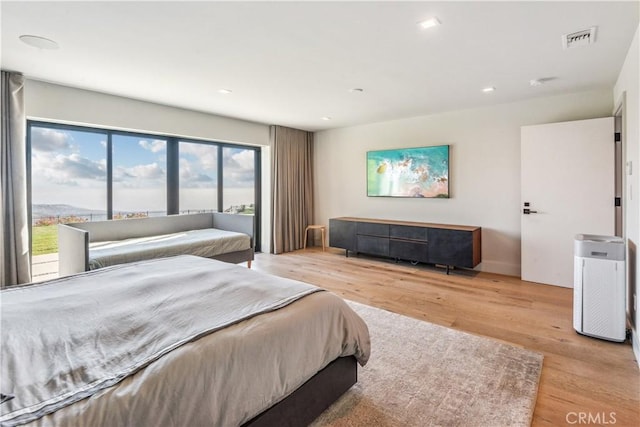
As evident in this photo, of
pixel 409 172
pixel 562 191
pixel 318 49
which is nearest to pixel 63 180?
pixel 318 49

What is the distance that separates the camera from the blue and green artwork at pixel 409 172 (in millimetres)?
4863

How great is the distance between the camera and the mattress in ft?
11.0

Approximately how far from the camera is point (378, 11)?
2.09m

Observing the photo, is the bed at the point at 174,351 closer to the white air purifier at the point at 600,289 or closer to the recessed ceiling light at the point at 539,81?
the white air purifier at the point at 600,289

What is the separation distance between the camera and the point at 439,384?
196cm

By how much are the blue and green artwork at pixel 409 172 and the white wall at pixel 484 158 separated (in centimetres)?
14

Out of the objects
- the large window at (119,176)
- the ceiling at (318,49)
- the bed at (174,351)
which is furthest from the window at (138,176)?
the bed at (174,351)

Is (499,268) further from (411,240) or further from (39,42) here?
(39,42)

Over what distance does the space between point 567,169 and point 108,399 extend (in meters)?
4.69

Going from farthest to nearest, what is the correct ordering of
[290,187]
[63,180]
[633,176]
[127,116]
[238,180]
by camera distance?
1. [290,187]
2. [238,180]
3. [127,116]
4. [63,180]
5. [633,176]

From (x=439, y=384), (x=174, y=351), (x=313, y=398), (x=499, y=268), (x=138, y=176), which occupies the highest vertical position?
(x=138, y=176)

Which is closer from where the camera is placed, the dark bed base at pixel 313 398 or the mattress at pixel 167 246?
the dark bed base at pixel 313 398

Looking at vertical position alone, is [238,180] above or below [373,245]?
above

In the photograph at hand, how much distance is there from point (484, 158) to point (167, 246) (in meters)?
4.50
